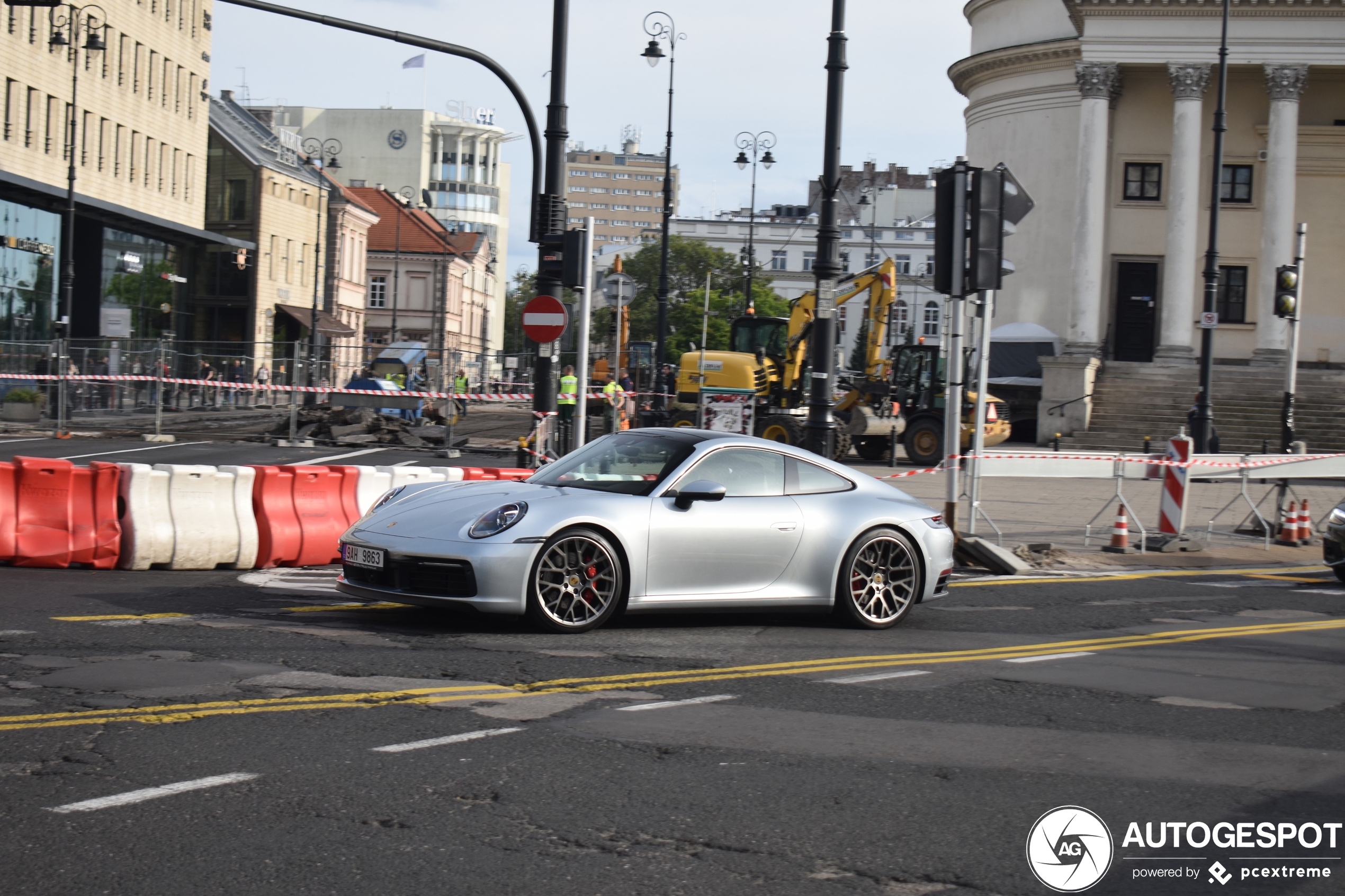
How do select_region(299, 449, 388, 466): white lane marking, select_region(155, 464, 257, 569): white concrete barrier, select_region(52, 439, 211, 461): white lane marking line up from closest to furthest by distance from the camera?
select_region(155, 464, 257, 569): white concrete barrier → select_region(52, 439, 211, 461): white lane marking → select_region(299, 449, 388, 466): white lane marking

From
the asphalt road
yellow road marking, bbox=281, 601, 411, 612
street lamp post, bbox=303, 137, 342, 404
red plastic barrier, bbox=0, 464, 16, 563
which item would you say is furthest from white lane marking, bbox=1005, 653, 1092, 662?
street lamp post, bbox=303, 137, 342, 404

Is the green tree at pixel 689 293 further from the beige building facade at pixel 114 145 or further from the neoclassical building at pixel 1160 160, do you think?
the beige building facade at pixel 114 145

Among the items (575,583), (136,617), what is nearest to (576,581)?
(575,583)

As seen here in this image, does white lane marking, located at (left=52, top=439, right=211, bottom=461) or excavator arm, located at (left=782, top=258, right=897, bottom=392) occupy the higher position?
excavator arm, located at (left=782, top=258, right=897, bottom=392)

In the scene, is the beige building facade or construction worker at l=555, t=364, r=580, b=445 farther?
the beige building facade

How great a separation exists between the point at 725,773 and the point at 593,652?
2.66 meters

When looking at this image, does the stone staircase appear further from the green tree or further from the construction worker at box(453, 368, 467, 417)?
the green tree

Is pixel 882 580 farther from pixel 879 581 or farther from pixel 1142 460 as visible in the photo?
pixel 1142 460

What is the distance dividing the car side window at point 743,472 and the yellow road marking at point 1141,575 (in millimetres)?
3437

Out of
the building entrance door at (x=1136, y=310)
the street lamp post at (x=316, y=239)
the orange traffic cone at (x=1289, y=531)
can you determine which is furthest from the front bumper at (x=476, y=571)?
the building entrance door at (x=1136, y=310)

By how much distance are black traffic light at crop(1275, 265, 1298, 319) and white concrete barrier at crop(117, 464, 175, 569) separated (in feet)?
→ 72.1

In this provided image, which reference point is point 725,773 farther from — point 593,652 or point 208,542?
point 208,542

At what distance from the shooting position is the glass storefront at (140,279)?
4803 cm

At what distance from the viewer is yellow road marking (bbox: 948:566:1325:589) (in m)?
12.9
